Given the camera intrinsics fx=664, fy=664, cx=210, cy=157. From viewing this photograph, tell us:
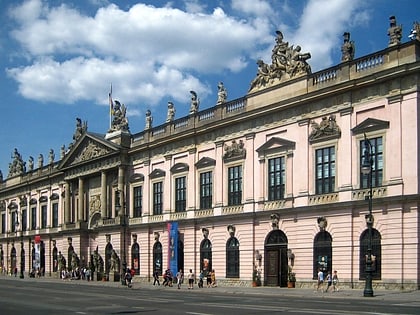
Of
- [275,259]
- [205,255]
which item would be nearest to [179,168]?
[205,255]

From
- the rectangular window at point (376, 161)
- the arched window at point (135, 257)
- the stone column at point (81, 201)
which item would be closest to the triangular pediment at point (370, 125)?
the rectangular window at point (376, 161)

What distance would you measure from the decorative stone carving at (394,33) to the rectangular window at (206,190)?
2068 centimetres

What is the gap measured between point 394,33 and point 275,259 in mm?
18282

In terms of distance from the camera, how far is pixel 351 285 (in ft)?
139

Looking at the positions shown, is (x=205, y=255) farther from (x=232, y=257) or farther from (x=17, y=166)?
(x=17, y=166)

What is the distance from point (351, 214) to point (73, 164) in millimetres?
42592

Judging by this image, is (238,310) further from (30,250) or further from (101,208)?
(30,250)

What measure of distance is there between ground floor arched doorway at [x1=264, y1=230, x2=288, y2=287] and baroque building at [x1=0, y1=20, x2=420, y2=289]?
0.34 ft

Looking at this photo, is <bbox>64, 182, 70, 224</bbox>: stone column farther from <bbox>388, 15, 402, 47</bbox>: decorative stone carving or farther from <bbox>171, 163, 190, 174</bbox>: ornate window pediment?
<bbox>388, 15, 402, 47</bbox>: decorative stone carving

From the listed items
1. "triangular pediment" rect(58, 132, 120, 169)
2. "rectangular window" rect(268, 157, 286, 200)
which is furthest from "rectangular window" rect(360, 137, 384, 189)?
"triangular pediment" rect(58, 132, 120, 169)

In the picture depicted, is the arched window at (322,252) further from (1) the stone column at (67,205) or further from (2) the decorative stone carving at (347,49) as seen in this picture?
(1) the stone column at (67,205)

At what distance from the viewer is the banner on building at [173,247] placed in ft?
194

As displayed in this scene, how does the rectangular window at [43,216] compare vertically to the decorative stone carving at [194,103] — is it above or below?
below

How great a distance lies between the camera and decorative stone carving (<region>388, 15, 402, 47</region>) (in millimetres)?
41031
